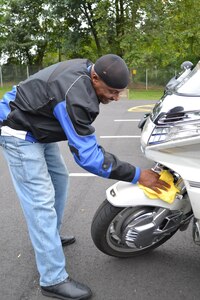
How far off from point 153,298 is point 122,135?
5281 millimetres

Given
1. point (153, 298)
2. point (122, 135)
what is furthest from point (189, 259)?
point (122, 135)

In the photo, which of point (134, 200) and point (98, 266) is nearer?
point (134, 200)

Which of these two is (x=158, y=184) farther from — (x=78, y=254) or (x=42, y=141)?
(x=78, y=254)

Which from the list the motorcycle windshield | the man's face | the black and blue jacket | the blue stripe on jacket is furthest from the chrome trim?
the blue stripe on jacket

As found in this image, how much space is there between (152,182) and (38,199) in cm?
72

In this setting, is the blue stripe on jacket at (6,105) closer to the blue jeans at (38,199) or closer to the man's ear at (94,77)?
the blue jeans at (38,199)

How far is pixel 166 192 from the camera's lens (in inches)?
91.7

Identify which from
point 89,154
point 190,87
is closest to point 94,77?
point 89,154

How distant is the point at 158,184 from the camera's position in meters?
2.33

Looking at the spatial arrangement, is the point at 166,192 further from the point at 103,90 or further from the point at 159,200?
the point at 103,90

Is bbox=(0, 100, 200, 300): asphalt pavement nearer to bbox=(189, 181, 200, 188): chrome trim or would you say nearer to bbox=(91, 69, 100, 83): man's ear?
bbox=(189, 181, 200, 188): chrome trim

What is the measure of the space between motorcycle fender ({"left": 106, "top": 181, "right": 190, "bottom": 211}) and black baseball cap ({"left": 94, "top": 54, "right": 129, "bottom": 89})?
718 millimetres

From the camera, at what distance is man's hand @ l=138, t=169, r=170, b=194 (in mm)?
2311

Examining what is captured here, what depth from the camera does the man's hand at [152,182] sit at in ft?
7.58
